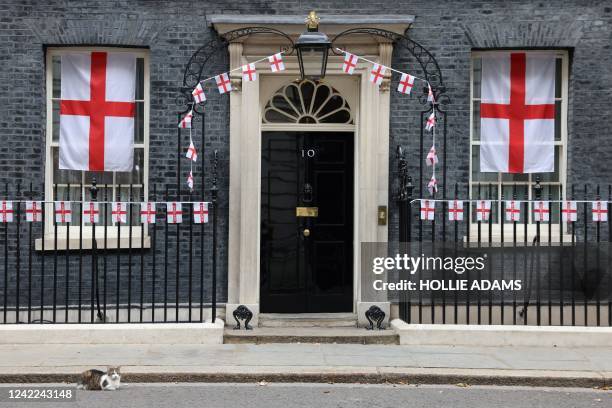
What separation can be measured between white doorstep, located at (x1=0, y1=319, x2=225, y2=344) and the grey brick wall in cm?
123

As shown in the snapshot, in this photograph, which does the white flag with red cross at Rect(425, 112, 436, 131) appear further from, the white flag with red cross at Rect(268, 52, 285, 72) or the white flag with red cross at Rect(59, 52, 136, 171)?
the white flag with red cross at Rect(59, 52, 136, 171)

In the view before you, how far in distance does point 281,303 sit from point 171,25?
3.81 metres

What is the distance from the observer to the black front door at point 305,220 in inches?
425

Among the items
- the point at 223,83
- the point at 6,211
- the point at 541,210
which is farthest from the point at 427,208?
the point at 6,211

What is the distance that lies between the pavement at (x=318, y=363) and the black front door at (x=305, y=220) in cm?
135

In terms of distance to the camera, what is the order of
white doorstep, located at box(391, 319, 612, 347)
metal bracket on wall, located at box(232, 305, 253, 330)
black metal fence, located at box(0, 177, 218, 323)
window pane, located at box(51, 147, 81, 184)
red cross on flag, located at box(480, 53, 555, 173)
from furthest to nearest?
red cross on flag, located at box(480, 53, 555, 173)
window pane, located at box(51, 147, 81, 184)
black metal fence, located at box(0, 177, 218, 323)
metal bracket on wall, located at box(232, 305, 253, 330)
white doorstep, located at box(391, 319, 612, 347)

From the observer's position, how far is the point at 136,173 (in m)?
10.9

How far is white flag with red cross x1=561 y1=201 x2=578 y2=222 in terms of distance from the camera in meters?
9.93

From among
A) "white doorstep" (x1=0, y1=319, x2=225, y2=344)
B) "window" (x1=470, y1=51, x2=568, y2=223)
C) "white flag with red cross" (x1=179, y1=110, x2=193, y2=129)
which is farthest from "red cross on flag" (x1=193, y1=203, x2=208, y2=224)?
"window" (x1=470, y1=51, x2=568, y2=223)

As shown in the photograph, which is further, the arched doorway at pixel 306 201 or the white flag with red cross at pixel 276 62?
the arched doorway at pixel 306 201

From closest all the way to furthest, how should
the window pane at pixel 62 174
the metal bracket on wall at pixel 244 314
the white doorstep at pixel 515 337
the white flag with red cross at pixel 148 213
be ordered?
the white doorstep at pixel 515 337 → the white flag with red cross at pixel 148 213 → the metal bracket on wall at pixel 244 314 → the window pane at pixel 62 174

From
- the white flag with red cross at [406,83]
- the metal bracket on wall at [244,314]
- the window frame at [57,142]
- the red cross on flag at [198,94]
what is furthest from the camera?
the window frame at [57,142]

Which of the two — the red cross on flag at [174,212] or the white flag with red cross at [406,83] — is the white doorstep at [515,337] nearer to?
the white flag with red cross at [406,83]

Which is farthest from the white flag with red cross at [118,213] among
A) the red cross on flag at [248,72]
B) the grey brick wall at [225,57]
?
the red cross on flag at [248,72]
